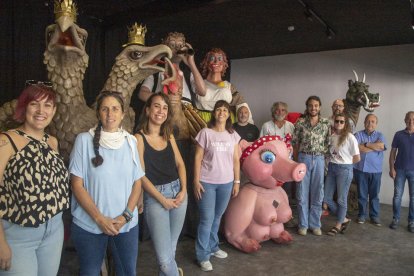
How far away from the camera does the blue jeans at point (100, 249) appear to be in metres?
1.57

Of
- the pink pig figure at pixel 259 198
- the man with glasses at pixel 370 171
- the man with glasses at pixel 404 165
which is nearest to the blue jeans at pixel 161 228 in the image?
the pink pig figure at pixel 259 198

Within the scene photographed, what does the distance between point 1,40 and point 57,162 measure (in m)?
1.63

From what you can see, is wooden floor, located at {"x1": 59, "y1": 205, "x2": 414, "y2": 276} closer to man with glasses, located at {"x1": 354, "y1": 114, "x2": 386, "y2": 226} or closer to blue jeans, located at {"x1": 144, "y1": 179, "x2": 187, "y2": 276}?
man with glasses, located at {"x1": 354, "y1": 114, "x2": 386, "y2": 226}

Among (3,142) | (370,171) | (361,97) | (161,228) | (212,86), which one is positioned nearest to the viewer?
(3,142)

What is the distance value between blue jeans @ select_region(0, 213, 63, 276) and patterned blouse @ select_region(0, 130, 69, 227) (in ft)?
0.12

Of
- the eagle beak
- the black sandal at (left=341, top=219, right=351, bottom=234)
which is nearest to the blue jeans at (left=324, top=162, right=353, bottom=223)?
the black sandal at (left=341, top=219, right=351, bottom=234)

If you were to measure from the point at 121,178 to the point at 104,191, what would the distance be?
0.09m

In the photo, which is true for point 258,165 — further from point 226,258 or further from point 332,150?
point 332,150

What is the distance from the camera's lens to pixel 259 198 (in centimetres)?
303

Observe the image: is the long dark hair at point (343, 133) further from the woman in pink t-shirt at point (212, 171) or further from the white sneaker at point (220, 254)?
the white sneaker at point (220, 254)

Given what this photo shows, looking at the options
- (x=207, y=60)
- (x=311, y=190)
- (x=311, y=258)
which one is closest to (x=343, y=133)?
(x=311, y=190)

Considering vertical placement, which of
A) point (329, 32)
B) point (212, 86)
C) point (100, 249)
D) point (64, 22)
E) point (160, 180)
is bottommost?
point (100, 249)

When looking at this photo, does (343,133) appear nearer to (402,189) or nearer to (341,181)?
(341,181)

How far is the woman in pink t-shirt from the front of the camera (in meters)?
2.50
